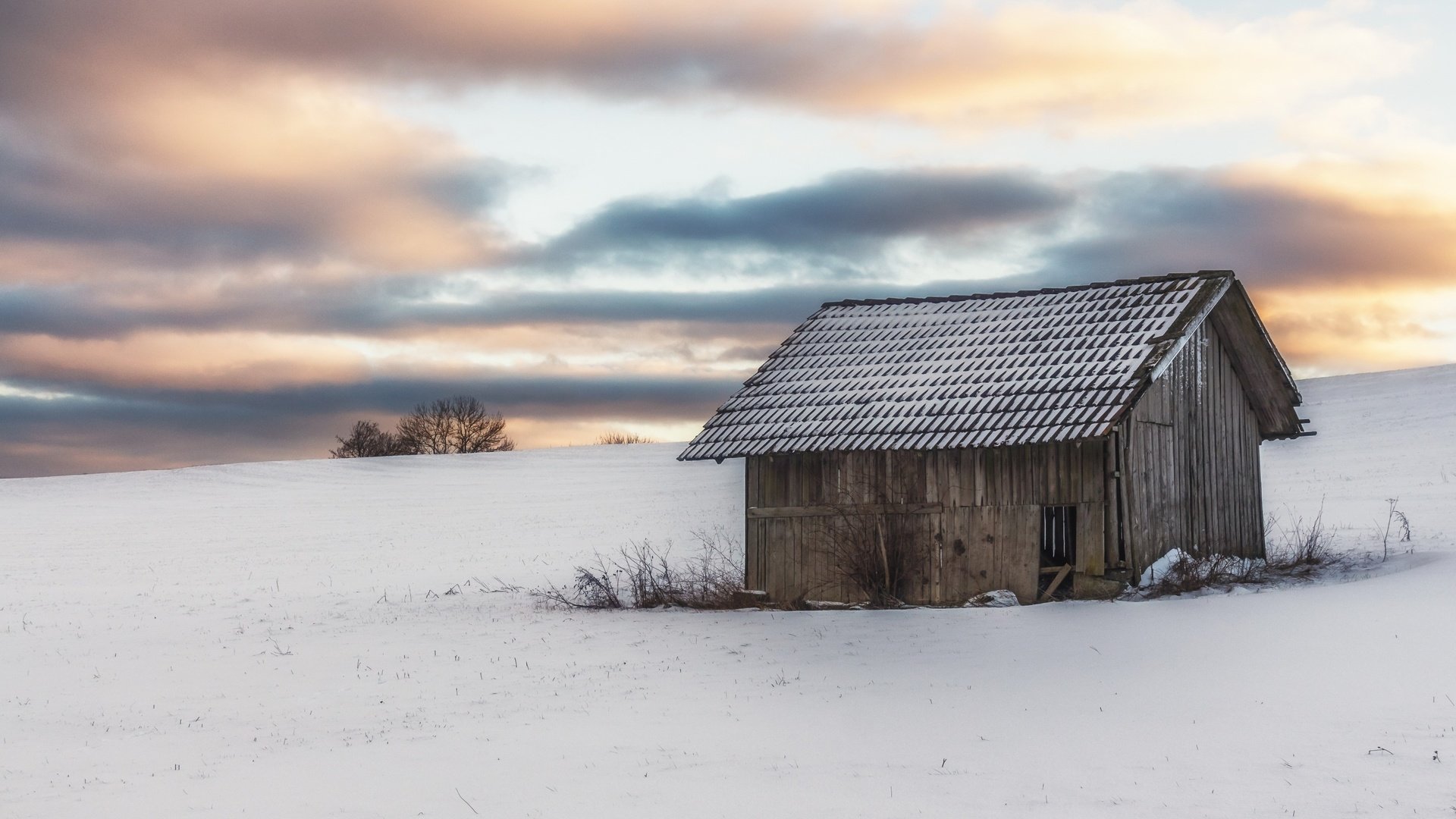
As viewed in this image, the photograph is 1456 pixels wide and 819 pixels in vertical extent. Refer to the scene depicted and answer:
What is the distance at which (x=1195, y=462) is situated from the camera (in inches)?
952

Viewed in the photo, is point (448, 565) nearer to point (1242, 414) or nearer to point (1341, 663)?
point (1242, 414)

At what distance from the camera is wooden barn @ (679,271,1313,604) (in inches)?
870

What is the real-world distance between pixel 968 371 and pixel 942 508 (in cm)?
301

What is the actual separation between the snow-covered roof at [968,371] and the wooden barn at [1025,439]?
4cm

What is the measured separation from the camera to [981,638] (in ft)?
61.5

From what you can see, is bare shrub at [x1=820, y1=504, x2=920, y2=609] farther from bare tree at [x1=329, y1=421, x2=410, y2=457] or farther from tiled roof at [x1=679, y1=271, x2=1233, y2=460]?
bare tree at [x1=329, y1=421, x2=410, y2=457]

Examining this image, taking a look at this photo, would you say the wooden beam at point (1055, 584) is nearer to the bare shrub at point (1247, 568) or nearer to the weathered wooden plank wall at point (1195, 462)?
the weathered wooden plank wall at point (1195, 462)

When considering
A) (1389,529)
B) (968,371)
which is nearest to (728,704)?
(968,371)

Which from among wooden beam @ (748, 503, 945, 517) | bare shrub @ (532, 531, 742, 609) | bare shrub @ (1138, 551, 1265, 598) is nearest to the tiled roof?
wooden beam @ (748, 503, 945, 517)

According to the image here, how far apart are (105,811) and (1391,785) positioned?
401 inches

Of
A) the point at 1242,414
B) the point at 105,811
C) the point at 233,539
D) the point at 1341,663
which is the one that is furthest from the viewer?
the point at 233,539

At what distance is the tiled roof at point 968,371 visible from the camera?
22547 mm

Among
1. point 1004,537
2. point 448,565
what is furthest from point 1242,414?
point 448,565

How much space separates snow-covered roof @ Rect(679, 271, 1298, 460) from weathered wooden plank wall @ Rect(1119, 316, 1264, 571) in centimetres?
71
